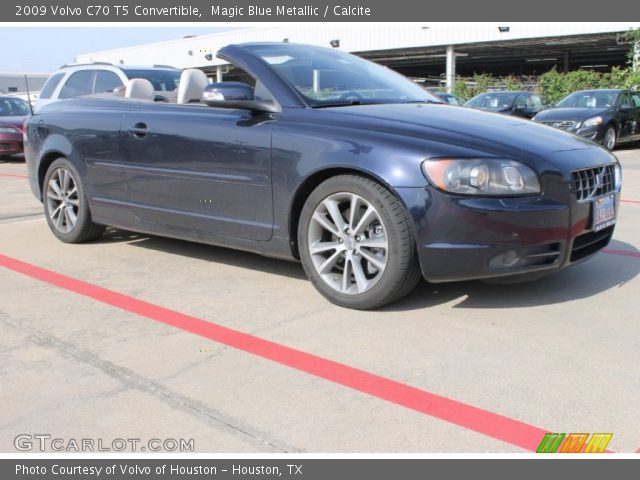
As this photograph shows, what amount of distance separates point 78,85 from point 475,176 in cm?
927

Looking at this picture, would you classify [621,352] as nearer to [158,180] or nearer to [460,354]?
[460,354]

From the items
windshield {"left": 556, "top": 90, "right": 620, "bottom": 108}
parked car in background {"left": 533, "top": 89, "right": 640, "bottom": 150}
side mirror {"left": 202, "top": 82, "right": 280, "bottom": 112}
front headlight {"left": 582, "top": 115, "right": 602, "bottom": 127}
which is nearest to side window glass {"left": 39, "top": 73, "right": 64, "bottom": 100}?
side mirror {"left": 202, "top": 82, "right": 280, "bottom": 112}

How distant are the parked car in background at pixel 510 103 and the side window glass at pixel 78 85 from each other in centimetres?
964

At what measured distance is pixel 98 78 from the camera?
1070 cm

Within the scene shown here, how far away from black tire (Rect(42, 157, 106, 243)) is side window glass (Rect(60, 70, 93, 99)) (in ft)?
17.5

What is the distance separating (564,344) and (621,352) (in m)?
0.26

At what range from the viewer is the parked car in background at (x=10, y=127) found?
578 inches

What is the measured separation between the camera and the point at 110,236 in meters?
6.30

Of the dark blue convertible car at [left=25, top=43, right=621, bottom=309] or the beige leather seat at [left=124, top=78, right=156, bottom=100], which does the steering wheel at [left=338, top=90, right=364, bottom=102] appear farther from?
the beige leather seat at [left=124, top=78, right=156, bottom=100]

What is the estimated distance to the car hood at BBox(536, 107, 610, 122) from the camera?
45.9 ft

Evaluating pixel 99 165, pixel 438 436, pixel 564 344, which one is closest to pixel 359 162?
pixel 564 344

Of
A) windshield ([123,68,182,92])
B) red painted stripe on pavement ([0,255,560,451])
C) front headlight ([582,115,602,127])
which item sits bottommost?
red painted stripe on pavement ([0,255,560,451])

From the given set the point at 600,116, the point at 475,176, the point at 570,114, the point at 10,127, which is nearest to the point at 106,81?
the point at 10,127

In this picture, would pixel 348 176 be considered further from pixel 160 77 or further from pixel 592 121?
pixel 592 121
